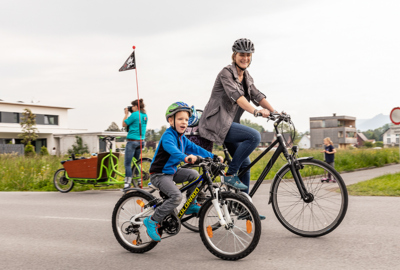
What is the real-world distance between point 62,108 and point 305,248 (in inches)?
3207

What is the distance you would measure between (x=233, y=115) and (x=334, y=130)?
406 feet

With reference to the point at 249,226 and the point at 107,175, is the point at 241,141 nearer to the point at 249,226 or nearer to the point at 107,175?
the point at 249,226

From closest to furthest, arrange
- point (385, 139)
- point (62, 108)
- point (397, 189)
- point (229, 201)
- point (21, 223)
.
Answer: point (229, 201), point (21, 223), point (397, 189), point (62, 108), point (385, 139)

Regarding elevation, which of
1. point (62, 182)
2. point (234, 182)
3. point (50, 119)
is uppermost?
point (50, 119)

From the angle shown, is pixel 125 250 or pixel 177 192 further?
pixel 125 250

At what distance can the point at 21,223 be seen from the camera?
7.05 metres

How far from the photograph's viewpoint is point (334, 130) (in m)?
124

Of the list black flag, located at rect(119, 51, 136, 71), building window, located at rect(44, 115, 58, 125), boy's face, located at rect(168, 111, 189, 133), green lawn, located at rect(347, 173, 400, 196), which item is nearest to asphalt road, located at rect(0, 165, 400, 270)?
boy's face, located at rect(168, 111, 189, 133)

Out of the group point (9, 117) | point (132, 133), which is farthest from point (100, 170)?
point (9, 117)

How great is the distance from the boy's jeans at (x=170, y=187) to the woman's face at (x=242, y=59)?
1.56 m

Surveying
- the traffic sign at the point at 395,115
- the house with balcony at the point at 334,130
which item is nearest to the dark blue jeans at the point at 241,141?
the traffic sign at the point at 395,115

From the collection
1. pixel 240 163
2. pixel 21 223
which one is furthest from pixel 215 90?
pixel 21 223

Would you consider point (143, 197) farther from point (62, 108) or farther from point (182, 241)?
point (62, 108)

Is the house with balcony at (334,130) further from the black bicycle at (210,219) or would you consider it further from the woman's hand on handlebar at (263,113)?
the black bicycle at (210,219)
